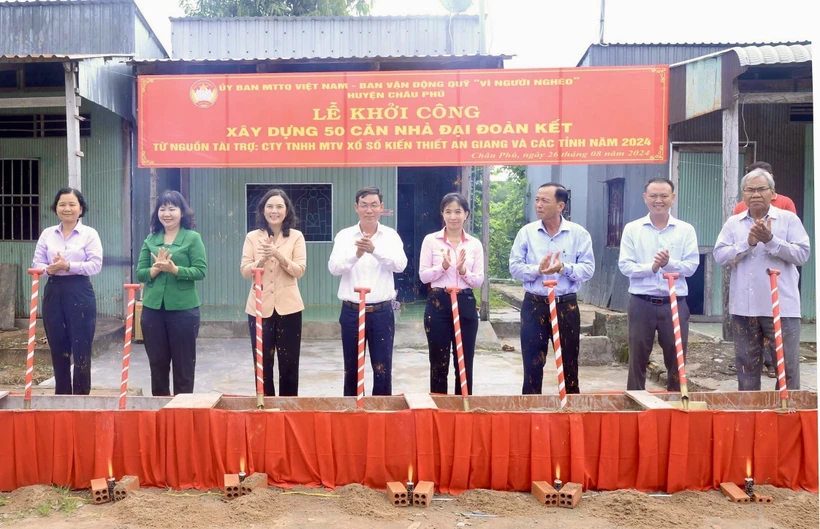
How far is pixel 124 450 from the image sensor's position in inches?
→ 135

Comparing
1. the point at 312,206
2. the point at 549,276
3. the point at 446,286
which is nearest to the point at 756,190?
the point at 549,276

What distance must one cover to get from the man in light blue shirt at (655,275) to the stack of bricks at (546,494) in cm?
125

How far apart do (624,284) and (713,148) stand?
2.24 m

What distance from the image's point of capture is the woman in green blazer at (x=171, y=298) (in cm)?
432

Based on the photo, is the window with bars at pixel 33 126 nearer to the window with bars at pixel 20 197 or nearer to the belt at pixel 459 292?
the window with bars at pixel 20 197

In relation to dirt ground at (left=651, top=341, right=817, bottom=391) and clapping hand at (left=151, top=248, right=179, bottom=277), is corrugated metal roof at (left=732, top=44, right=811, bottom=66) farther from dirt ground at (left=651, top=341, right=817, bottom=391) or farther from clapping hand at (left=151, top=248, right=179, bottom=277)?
clapping hand at (left=151, top=248, right=179, bottom=277)

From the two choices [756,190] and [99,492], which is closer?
[99,492]

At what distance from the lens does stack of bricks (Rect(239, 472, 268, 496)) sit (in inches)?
131

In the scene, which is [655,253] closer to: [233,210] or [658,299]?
[658,299]

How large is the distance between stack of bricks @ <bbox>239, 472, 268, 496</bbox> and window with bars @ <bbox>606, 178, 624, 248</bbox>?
826 cm

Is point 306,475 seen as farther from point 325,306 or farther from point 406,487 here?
point 325,306

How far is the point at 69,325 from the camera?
4.55m

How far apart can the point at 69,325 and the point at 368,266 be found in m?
2.01

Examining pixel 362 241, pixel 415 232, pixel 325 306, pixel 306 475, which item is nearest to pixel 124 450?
pixel 306 475
